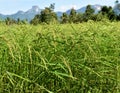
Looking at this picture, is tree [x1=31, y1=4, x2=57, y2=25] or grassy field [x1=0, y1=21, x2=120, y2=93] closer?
grassy field [x1=0, y1=21, x2=120, y2=93]

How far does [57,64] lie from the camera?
11.2 feet

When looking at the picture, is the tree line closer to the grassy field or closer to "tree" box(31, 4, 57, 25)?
"tree" box(31, 4, 57, 25)

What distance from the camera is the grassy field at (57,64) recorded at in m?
3.31

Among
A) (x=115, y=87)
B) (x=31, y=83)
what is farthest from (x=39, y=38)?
(x=115, y=87)

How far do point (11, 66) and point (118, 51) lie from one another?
145 centimetres

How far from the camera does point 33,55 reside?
11.6 feet

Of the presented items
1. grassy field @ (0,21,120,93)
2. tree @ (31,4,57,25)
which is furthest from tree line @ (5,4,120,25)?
grassy field @ (0,21,120,93)

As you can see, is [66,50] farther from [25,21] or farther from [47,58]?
[25,21]

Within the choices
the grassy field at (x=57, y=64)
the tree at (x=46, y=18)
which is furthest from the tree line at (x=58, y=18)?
the grassy field at (x=57, y=64)

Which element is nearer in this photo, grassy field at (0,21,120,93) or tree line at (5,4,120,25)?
grassy field at (0,21,120,93)

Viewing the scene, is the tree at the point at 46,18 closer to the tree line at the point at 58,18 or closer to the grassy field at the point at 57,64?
the tree line at the point at 58,18

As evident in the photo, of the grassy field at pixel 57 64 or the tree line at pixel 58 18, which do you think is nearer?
the grassy field at pixel 57 64

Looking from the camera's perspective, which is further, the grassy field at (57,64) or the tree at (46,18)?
the tree at (46,18)

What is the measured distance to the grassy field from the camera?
3.31 metres
